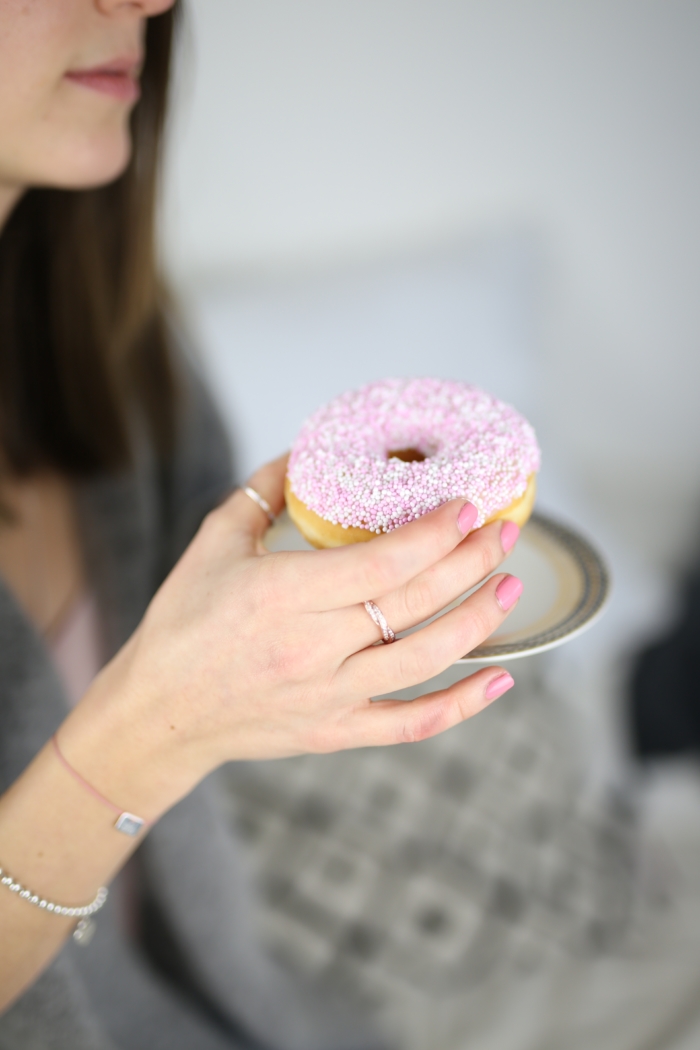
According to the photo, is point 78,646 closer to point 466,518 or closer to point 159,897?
point 159,897

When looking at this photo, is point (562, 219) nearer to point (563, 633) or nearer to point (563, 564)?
point (563, 564)

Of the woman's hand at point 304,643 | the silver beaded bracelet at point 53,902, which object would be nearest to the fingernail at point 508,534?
the woman's hand at point 304,643

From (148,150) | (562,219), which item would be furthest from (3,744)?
(562,219)

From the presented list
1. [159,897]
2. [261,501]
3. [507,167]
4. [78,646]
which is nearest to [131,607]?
[78,646]

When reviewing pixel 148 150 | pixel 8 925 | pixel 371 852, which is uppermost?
pixel 148 150

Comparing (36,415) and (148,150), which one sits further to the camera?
(36,415)

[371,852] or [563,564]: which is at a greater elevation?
[563,564]

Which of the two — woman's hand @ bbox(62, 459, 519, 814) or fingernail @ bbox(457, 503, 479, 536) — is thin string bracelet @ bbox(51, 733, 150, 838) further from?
fingernail @ bbox(457, 503, 479, 536)
